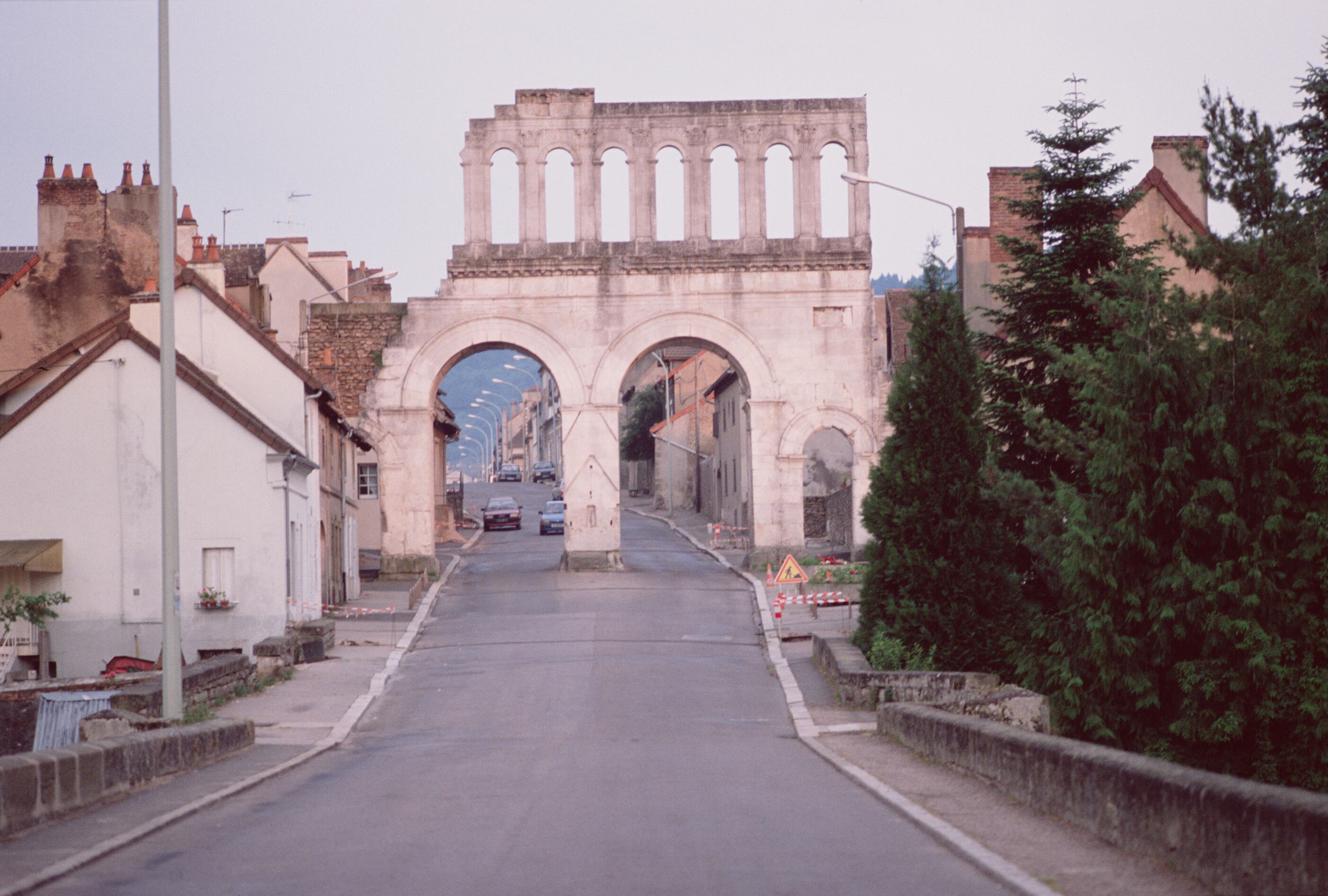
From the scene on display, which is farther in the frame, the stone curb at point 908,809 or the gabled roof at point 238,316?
the gabled roof at point 238,316

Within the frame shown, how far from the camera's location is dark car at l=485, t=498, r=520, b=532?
72.9 m

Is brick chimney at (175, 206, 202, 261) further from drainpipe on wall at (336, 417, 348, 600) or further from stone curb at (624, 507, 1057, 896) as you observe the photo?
stone curb at (624, 507, 1057, 896)

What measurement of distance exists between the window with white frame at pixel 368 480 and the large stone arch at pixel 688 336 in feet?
35.2

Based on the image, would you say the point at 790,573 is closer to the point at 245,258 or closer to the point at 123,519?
the point at 123,519

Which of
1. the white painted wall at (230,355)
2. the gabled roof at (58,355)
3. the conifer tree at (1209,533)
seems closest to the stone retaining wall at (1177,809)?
the conifer tree at (1209,533)

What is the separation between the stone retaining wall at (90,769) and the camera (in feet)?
33.3

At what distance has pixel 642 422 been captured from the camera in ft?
332

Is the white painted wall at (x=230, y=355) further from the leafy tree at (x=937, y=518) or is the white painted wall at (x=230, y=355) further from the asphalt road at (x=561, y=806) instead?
the leafy tree at (x=937, y=518)

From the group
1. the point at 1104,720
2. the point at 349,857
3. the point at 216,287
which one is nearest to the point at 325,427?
the point at 216,287

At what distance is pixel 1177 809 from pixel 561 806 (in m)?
5.05

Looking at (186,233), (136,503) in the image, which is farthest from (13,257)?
(136,503)

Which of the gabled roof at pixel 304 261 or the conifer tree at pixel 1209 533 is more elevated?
the gabled roof at pixel 304 261

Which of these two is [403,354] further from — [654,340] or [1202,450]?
[1202,450]

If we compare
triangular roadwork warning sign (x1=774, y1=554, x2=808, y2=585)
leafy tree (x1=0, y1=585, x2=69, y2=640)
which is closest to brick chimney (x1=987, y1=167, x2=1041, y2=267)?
triangular roadwork warning sign (x1=774, y1=554, x2=808, y2=585)
